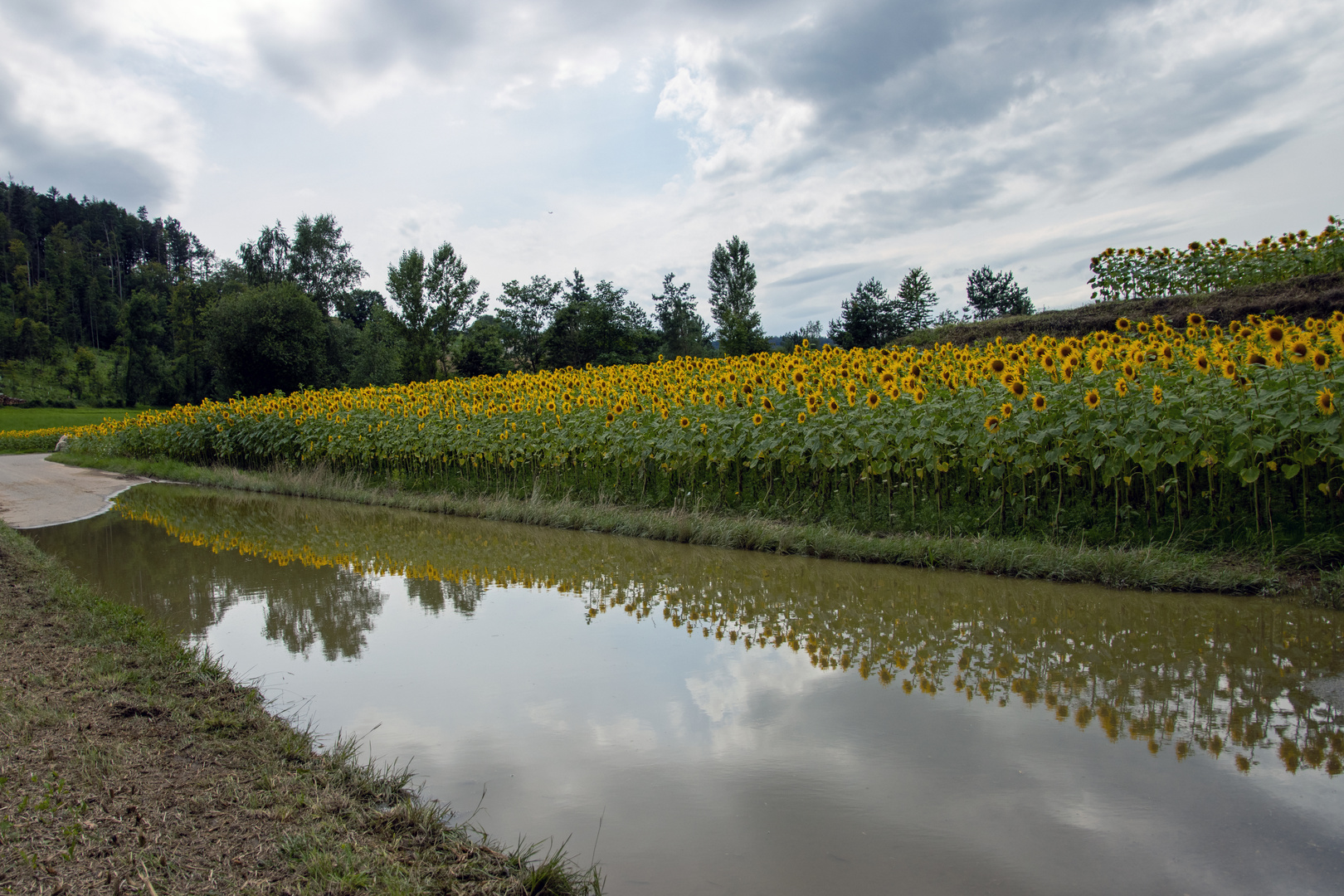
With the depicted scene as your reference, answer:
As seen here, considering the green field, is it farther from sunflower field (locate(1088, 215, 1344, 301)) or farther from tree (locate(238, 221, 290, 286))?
sunflower field (locate(1088, 215, 1344, 301))

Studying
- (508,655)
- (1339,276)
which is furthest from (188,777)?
(1339,276)

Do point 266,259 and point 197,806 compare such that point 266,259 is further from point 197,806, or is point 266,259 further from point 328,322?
point 197,806

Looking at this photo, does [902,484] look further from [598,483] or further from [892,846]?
[892,846]

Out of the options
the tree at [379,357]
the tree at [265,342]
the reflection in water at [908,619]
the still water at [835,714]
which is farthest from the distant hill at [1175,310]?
the tree at [379,357]

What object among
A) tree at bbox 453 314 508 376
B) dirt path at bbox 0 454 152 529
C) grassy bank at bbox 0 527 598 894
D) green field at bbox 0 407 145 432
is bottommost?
grassy bank at bbox 0 527 598 894

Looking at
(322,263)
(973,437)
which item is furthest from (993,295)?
(322,263)

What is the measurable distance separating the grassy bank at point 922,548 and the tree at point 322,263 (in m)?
60.2

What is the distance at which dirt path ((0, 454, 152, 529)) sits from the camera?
36.1ft

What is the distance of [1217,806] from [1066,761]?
0.48 m

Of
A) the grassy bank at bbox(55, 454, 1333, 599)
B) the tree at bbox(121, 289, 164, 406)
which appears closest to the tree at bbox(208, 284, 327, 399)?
the tree at bbox(121, 289, 164, 406)

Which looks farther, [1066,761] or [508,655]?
[508,655]

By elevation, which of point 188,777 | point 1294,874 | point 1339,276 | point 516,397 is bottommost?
point 1294,874

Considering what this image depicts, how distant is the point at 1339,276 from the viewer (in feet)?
39.1

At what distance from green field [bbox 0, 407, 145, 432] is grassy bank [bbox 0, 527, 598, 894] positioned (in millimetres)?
44365
